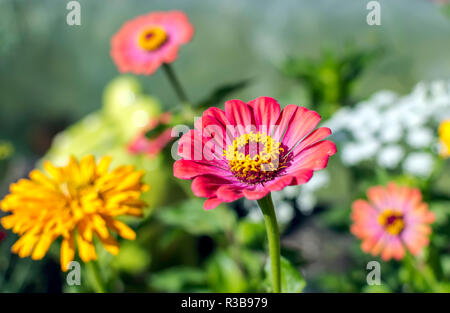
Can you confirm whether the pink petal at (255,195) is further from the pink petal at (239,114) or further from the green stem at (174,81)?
the green stem at (174,81)

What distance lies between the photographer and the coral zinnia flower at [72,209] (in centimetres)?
41

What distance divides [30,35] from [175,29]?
95 centimetres

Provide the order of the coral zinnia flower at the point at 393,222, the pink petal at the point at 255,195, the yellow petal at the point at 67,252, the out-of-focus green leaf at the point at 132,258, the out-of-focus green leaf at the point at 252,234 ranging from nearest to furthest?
the pink petal at the point at 255,195 < the yellow petal at the point at 67,252 < the coral zinnia flower at the point at 393,222 < the out-of-focus green leaf at the point at 252,234 < the out-of-focus green leaf at the point at 132,258

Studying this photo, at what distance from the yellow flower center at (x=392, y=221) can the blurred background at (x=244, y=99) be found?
0.16 ft

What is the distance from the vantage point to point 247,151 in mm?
370

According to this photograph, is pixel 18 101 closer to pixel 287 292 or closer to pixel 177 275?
pixel 177 275

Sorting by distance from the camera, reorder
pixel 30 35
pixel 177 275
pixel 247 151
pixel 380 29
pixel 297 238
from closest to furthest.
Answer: pixel 247 151
pixel 177 275
pixel 297 238
pixel 380 29
pixel 30 35

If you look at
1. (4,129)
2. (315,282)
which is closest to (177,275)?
(315,282)

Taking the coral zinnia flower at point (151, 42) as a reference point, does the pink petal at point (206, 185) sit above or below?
below

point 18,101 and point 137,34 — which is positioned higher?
point 18,101

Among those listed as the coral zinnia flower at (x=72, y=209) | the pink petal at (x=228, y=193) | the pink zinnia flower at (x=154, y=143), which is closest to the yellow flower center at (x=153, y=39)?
the pink zinnia flower at (x=154, y=143)

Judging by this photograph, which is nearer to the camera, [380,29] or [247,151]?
[247,151]

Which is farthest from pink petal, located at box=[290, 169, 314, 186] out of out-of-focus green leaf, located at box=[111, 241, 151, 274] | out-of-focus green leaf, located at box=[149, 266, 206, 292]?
out-of-focus green leaf, located at box=[111, 241, 151, 274]

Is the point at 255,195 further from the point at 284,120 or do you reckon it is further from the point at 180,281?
the point at 180,281
